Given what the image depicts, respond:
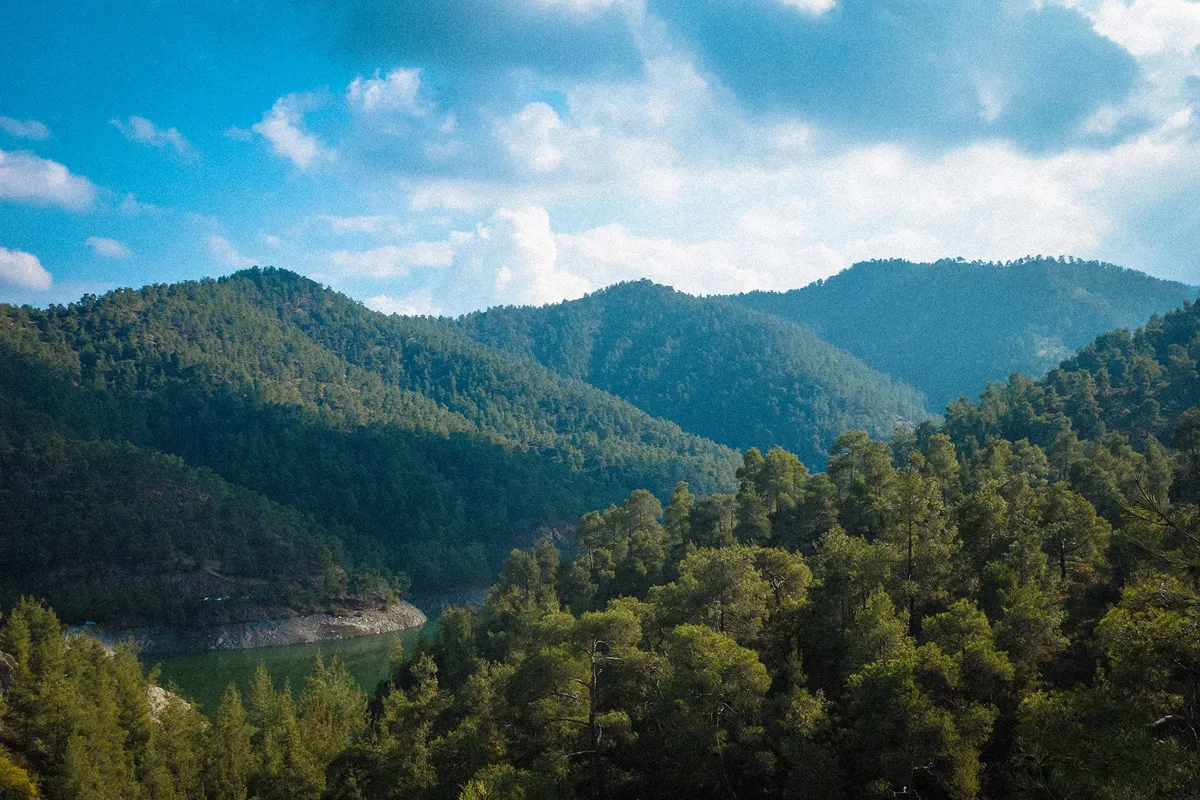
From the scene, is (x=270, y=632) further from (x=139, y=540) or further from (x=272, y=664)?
(x=139, y=540)

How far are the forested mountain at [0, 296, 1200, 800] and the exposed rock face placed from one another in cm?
5727

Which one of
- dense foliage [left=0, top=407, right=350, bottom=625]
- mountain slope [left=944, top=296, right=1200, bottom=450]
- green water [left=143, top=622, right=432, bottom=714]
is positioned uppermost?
mountain slope [left=944, top=296, right=1200, bottom=450]

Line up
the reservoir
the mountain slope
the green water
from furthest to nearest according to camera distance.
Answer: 1. the mountain slope
2. the green water
3. the reservoir

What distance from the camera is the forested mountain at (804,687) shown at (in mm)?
21641

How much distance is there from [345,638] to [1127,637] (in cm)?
11583

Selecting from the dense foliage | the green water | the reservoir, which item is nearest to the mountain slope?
the reservoir

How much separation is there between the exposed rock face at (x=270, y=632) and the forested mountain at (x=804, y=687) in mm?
57270

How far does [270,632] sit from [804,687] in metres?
101

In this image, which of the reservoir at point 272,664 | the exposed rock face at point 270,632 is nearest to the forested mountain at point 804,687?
the reservoir at point 272,664

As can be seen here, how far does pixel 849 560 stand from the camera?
37.3 metres

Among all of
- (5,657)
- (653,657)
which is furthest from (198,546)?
(653,657)

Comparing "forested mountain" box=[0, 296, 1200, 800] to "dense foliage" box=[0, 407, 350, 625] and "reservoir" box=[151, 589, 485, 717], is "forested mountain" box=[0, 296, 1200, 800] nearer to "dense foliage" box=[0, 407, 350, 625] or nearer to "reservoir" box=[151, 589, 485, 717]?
"reservoir" box=[151, 589, 485, 717]

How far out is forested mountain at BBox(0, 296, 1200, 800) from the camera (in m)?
21.6

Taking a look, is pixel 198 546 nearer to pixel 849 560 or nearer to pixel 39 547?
pixel 39 547
